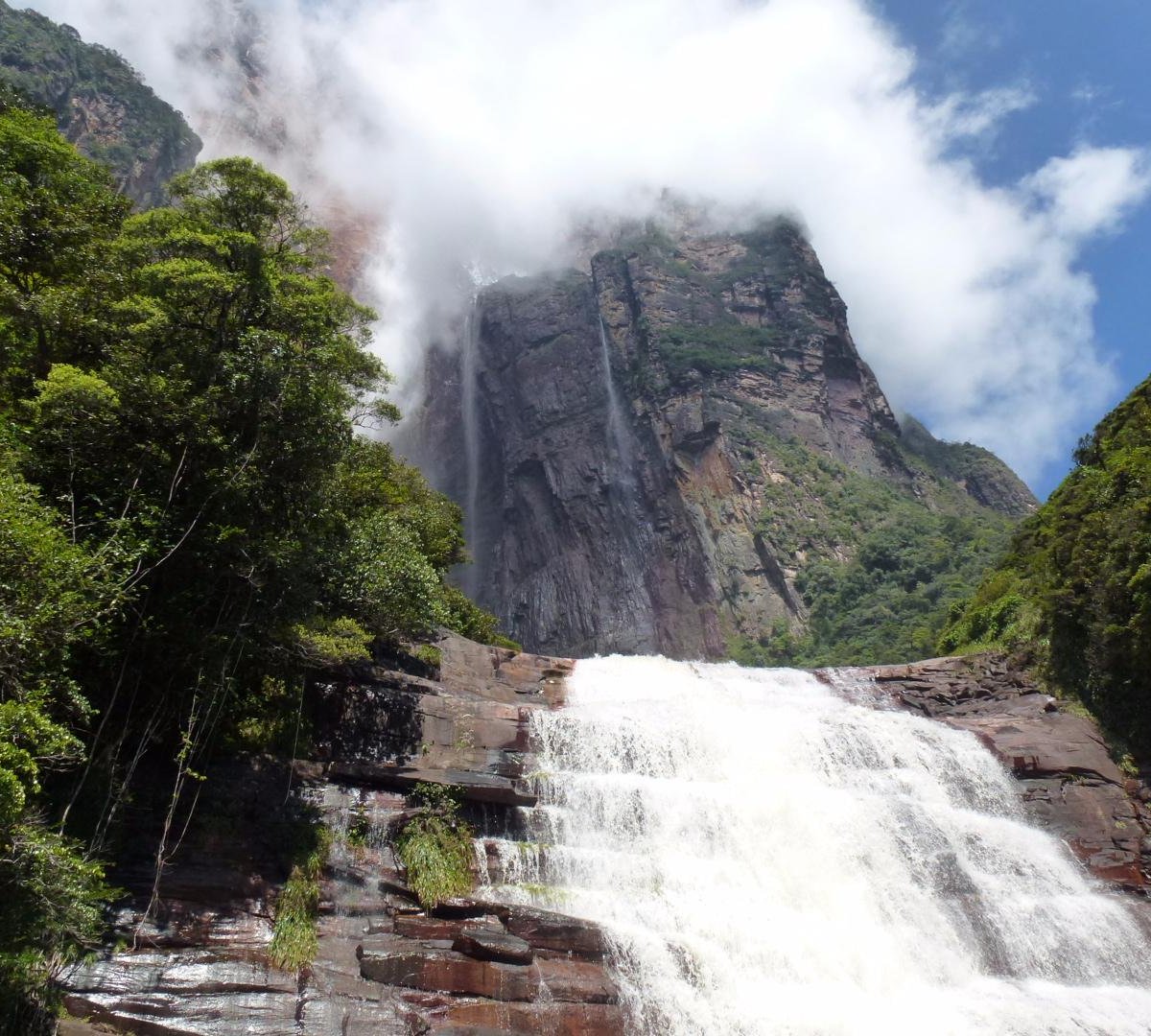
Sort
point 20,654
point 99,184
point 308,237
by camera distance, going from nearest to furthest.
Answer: point 20,654 < point 308,237 < point 99,184

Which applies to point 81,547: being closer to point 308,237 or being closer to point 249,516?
point 249,516

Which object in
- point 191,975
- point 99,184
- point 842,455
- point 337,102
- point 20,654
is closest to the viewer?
point 20,654

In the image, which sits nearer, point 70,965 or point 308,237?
point 70,965

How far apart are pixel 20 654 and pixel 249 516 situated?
423cm

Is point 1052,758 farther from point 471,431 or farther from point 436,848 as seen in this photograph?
point 471,431

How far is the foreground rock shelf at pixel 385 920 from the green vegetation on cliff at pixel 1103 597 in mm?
2503

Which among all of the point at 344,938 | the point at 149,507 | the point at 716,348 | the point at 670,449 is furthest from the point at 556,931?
the point at 716,348

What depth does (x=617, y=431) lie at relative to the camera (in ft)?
242

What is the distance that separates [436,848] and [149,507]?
286 inches

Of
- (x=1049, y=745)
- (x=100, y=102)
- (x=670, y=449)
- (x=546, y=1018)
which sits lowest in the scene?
(x=546, y=1018)

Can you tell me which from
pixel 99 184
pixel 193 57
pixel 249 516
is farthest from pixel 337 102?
pixel 249 516

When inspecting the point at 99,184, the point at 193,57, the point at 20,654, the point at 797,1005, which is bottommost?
the point at 797,1005

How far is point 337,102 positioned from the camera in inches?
4599

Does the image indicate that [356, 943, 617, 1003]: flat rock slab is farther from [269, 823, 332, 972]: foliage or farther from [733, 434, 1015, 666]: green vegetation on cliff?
[733, 434, 1015, 666]: green vegetation on cliff
